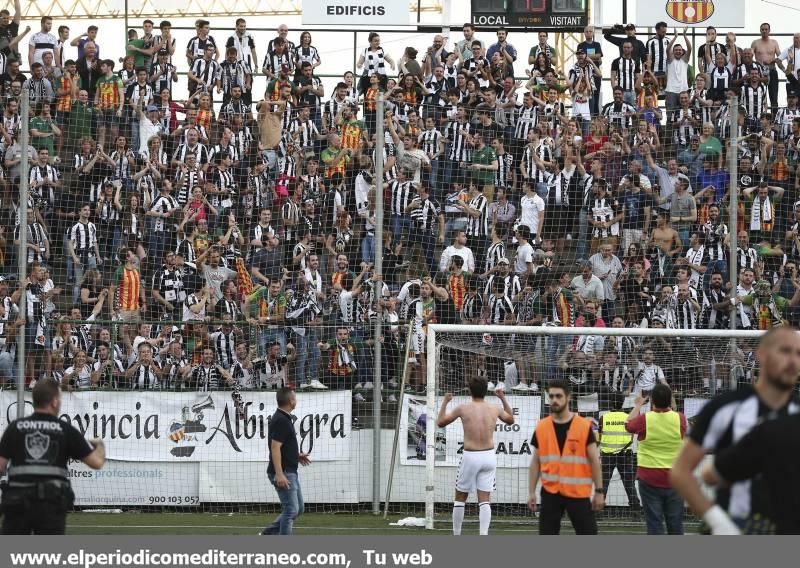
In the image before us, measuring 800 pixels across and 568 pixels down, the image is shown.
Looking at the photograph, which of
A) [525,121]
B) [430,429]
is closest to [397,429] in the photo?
[430,429]

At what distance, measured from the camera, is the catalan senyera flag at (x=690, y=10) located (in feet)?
86.4

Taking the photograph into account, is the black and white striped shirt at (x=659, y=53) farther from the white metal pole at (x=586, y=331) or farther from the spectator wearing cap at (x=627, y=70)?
the white metal pole at (x=586, y=331)

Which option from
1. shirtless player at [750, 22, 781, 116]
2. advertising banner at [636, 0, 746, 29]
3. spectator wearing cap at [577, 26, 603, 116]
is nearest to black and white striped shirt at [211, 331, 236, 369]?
spectator wearing cap at [577, 26, 603, 116]

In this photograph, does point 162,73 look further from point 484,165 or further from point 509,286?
point 509,286

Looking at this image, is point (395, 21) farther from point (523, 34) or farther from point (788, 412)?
point (788, 412)

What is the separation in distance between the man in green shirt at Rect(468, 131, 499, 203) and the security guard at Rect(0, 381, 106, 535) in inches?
466

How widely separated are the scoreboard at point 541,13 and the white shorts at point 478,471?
545 inches

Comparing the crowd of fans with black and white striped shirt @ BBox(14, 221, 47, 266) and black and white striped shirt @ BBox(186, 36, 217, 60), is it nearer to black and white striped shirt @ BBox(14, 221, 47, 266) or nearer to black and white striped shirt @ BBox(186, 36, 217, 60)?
black and white striped shirt @ BBox(14, 221, 47, 266)

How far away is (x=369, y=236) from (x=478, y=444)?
5.54 meters

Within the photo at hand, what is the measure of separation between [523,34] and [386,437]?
11.9 meters

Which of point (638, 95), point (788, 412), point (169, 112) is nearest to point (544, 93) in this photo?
point (638, 95)

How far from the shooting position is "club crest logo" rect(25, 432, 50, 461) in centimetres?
914

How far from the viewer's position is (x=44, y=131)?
64.5 ft
